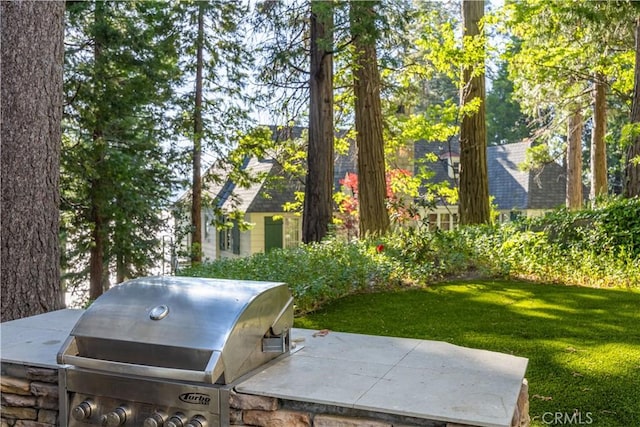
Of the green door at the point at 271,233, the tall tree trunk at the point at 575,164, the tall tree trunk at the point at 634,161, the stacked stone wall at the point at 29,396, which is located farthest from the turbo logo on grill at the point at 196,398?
the tall tree trunk at the point at 575,164

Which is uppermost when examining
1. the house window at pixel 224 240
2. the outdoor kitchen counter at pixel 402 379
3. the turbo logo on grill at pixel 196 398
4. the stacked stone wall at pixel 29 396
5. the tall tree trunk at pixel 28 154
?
the tall tree trunk at pixel 28 154

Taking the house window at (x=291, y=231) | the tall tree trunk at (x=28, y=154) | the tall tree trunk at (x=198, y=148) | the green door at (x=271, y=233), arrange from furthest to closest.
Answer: the house window at (x=291, y=231) < the green door at (x=271, y=233) < the tall tree trunk at (x=198, y=148) < the tall tree trunk at (x=28, y=154)

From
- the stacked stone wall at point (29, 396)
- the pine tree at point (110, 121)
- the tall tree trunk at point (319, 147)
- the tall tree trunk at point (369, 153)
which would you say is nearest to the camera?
the stacked stone wall at point (29, 396)

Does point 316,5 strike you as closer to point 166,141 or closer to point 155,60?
point 155,60

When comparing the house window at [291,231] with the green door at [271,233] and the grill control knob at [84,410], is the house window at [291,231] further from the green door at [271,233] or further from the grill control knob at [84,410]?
the grill control knob at [84,410]

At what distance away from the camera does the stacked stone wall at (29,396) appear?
204 cm

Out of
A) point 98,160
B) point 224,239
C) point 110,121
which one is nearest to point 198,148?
point 110,121

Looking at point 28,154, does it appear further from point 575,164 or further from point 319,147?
point 575,164

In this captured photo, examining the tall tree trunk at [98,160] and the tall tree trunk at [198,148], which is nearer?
the tall tree trunk at [98,160]

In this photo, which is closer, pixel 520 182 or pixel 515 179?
pixel 520 182

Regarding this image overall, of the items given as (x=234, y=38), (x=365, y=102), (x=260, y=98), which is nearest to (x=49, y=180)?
(x=365, y=102)

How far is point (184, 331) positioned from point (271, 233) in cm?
1237

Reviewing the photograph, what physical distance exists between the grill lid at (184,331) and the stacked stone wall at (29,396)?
15 centimetres

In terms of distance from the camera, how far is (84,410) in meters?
1.91
